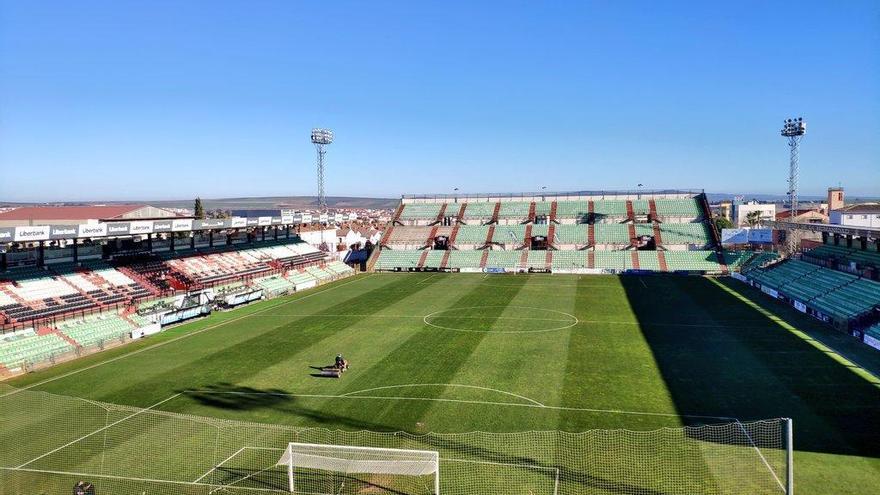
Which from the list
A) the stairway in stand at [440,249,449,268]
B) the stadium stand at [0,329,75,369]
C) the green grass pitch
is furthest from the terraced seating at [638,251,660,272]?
the stadium stand at [0,329,75,369]

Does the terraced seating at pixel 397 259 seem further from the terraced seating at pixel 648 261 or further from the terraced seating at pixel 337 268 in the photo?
the terraced seating at pixel 648 261

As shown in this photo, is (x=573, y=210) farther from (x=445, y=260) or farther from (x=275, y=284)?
(x=275, y=284)

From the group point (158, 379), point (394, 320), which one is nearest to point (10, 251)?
point (158, 379)

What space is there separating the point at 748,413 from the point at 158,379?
79.6 ft

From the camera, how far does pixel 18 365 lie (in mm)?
26578

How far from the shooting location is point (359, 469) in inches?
583

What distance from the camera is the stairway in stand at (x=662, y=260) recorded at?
192 feet

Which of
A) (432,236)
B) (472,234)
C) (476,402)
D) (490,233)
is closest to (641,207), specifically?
(490,233)

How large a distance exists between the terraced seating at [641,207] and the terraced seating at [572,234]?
7381mm

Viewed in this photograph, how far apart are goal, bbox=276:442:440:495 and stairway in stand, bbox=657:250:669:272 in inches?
1952

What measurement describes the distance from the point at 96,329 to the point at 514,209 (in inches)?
2124

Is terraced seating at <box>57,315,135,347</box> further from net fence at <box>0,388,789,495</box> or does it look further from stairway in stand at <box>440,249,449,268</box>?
stairway in stand at <box>440,249,449,268</box>

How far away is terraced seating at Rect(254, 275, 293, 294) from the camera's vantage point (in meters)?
48.5

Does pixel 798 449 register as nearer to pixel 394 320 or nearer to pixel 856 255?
pixel 394 320
